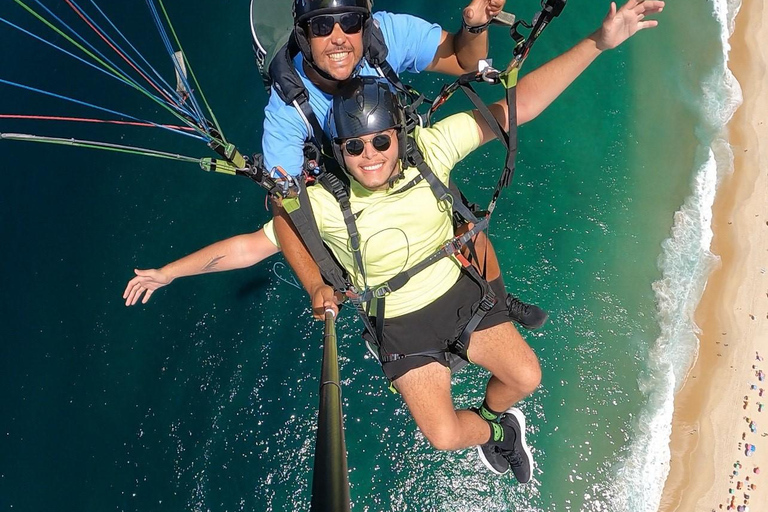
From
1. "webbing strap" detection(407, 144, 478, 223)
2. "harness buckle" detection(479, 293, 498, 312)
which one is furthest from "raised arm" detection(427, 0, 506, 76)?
"harness buckle" detection(479, 293, 498, 312)

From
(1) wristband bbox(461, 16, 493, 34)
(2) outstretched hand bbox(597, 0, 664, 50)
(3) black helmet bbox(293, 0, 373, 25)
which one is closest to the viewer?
(2) outstretched hand bbox(597, 0, 664, 50)

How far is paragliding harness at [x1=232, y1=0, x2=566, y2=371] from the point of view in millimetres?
2936

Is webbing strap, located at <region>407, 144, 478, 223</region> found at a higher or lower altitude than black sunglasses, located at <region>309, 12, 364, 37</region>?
lower

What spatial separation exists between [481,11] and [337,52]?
2.98 feet

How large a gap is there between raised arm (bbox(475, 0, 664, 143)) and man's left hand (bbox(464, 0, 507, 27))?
0.44m

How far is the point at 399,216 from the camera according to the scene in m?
3.23

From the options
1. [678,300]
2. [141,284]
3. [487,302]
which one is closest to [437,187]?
[487,302]

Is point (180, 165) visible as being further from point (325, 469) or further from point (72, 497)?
point (325, 469)

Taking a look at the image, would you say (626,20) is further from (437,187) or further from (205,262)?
(205,262)

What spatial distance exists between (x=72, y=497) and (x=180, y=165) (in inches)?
163

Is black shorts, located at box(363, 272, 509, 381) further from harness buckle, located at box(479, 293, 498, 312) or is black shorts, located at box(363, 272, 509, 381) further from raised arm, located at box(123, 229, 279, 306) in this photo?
raised arm, located at box(123, 229, 279, 306)

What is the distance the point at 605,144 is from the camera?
729cm

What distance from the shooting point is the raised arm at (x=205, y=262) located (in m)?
3.21

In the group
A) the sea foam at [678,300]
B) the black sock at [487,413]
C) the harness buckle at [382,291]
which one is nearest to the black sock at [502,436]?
the black sock at [487,413]
